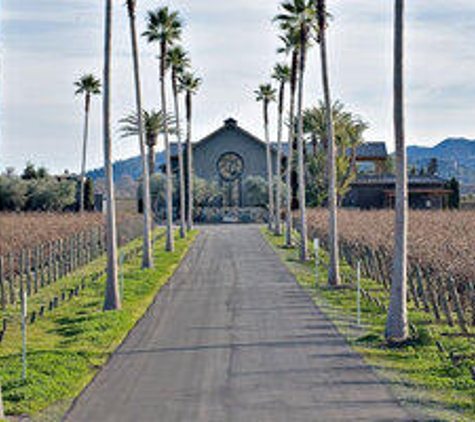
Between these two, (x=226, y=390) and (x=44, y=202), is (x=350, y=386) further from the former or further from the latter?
(x=44, y=202)

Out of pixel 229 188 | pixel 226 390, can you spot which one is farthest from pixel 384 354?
pixel 229 188

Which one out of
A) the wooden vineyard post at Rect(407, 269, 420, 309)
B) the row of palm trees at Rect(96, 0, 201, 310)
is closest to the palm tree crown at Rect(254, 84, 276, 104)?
the row of palm trees at Rect(96, 0, 201, 310)

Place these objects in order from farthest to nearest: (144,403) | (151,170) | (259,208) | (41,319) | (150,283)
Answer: (151,170), (259,208), (150,283), (41,319), (144,403)

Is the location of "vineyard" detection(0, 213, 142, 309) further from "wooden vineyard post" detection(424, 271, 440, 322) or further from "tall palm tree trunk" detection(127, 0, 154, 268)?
"wooden vineyard post" detection(424, 271, 440, 322)

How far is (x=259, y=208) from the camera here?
9475 centimetres

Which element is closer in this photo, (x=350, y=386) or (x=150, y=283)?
(x=350, y=386)

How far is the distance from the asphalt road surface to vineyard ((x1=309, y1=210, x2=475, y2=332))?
2921 millimetres

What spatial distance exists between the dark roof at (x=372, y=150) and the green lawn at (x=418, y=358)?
80.0m

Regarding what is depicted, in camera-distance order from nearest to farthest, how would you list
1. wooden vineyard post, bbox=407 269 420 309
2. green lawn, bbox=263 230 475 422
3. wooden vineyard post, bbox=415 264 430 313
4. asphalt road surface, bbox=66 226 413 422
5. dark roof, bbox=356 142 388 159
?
1. asphalt road surface, bbox=66 226 413 422
2. green lawn, bbox=263 230 475 422
3. wooden vineyard post, bbox=415 264 430 313
4. wooden vineyard post, bbox=407 269 420 309
5. dark roof, bbox=356 142 388 159

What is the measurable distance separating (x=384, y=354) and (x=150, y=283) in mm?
15419

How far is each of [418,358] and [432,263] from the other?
830 cm

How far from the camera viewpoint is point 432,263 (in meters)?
25.0

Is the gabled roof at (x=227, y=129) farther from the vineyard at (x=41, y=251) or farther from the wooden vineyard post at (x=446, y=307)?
the wooden vineyard post at (x=446, y=307)

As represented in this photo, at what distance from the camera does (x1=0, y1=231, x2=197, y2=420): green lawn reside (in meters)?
14.2
